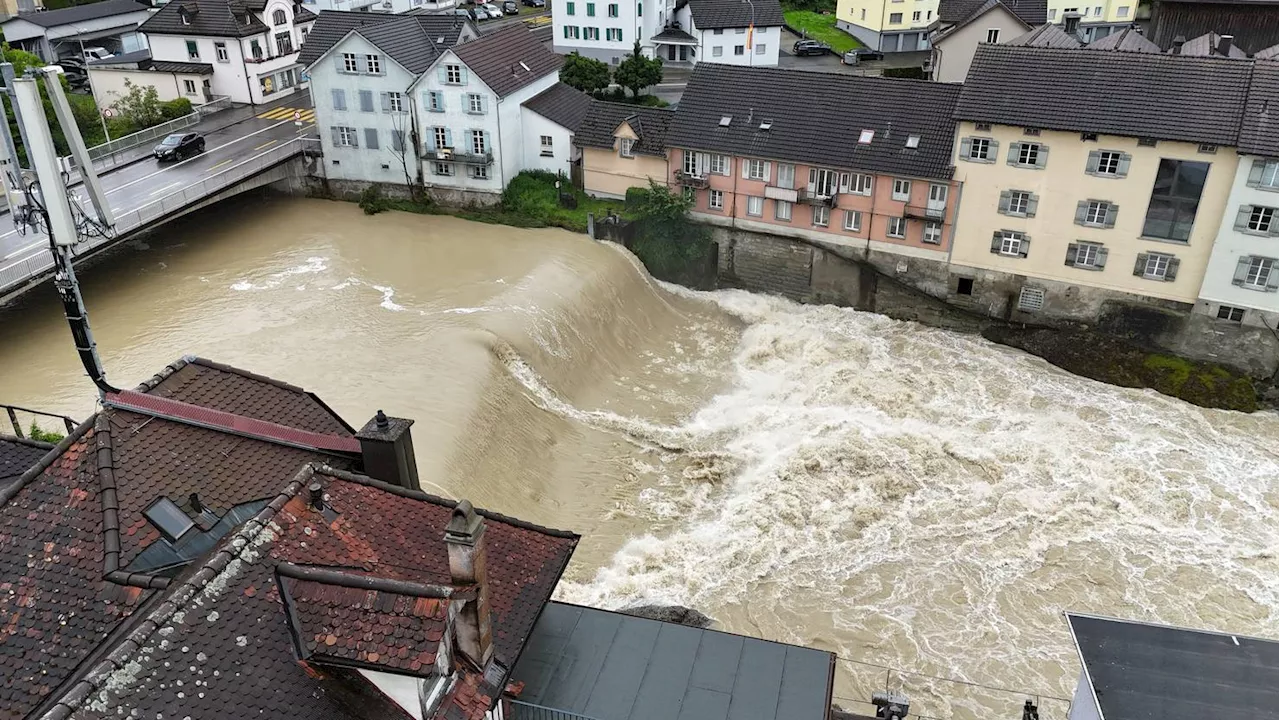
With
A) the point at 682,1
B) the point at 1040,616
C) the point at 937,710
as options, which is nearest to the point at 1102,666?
the point at 937,710

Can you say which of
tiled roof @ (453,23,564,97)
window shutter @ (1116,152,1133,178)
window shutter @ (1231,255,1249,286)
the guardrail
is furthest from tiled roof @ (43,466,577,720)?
tiled roof @ (453,23,564,97)

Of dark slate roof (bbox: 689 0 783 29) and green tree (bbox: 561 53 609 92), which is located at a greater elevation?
dark slate roof (bbox: 689 0 783 29)

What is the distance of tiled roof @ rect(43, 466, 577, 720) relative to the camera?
1205cm

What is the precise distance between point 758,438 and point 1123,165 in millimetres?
20376

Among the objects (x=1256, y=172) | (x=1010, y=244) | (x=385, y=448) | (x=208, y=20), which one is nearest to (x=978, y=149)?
(x=1010, y=244)

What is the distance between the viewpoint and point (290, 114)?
6134 centimetres

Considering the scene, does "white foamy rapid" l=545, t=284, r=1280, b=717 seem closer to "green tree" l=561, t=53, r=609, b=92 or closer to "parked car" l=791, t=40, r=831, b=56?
"green tree" l=561, t=53, r=609, b=92

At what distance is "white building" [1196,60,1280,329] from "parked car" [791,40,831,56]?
43.7 metres

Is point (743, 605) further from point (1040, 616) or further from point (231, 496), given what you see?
point (231, 496)

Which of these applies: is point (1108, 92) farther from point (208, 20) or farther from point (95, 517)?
point (208, 20)

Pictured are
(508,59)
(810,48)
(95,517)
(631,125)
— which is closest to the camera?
(95,517)

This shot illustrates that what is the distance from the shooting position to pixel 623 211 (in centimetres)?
5016

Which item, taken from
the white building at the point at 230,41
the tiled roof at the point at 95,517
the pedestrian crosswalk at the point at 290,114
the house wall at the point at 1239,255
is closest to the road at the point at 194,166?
the pedestrian crosswalk at the point at 290,114

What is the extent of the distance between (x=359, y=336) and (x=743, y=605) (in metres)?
20.1
